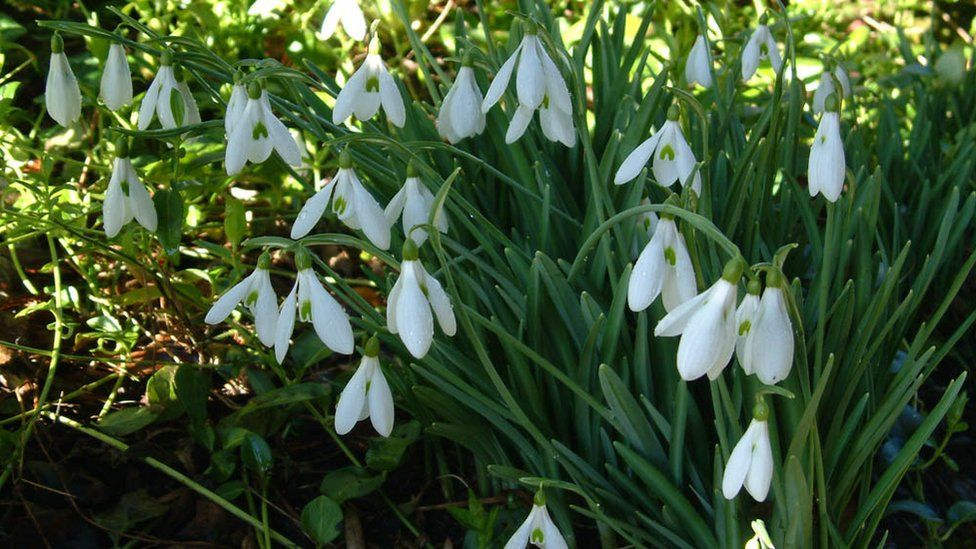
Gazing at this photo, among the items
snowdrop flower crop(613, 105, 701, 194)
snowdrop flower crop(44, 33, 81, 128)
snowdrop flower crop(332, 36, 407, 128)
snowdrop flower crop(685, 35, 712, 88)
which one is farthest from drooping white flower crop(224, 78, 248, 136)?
snowdrop flower crop(685, 35, 712, 88)

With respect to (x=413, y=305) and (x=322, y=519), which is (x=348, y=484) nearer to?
(x=322, y=519)

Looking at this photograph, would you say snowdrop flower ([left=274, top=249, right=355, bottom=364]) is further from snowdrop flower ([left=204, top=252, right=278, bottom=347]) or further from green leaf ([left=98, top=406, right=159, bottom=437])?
green leaf ([left=98, top=406, right=159, bottom=437])

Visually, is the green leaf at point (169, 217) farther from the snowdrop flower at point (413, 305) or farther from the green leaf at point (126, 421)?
the snowdrop flower at point (413, 305)

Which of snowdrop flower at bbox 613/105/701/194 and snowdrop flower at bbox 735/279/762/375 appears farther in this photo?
snowdrop flower at bbox 613/105/701/194

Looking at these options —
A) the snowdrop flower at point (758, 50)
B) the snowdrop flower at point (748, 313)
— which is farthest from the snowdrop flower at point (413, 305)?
the snowdrop flower at point (758, 50)

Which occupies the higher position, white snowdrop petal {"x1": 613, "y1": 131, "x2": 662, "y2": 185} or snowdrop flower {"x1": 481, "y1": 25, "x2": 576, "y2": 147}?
snowdrop flower {"x1": 481, "y1": 25, "x2": 576, "y2": 147}

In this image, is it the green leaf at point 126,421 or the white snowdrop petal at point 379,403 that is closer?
the white snowdrop petal at point 379,403
